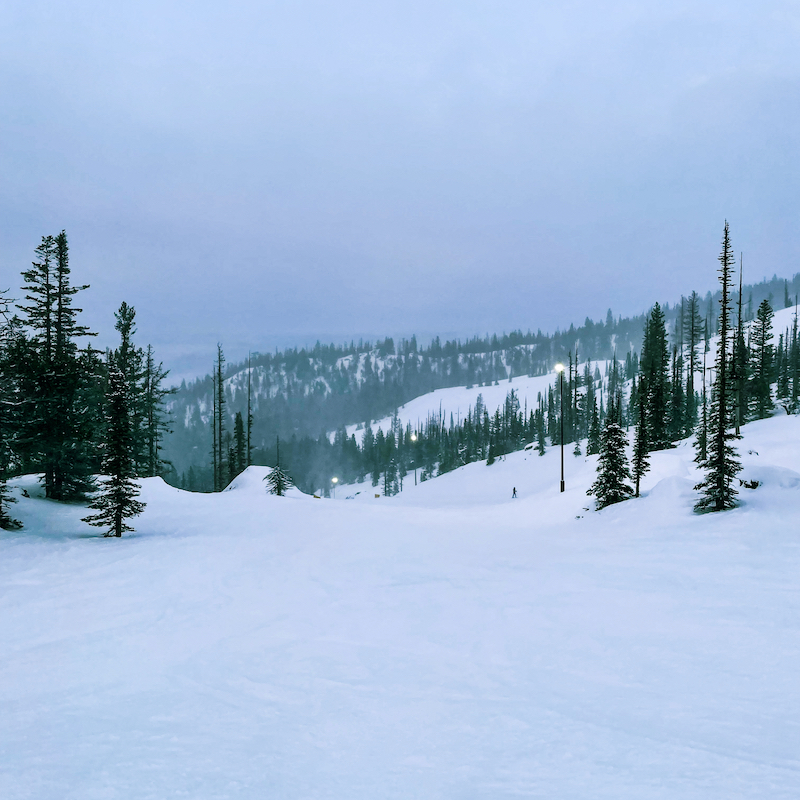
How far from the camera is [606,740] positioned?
14.8ft

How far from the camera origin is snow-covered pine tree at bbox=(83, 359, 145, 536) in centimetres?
1611

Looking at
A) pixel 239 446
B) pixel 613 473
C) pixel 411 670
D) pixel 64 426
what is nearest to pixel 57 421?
pixel 64 426

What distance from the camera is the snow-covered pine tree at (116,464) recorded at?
16109 millimetres

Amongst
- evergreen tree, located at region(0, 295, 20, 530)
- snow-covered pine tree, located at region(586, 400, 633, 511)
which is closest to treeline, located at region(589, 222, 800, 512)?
snow-covered pine tree, located at region(586, 400, 633, 511)

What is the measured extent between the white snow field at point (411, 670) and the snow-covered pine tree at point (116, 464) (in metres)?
2.43

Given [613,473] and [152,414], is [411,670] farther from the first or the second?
[152,414]

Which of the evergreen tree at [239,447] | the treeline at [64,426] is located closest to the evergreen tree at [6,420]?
the treeline at [64,426]

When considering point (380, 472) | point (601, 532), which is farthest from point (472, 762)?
point (380, 472)

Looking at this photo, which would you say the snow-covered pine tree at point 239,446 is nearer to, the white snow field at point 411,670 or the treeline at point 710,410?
the white snow field at point 411,670

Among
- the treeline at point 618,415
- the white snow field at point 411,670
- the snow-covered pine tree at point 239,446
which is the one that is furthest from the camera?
the snow-covered pine tree at point 239,446

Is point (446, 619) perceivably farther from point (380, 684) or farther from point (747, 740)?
point (747, 740)

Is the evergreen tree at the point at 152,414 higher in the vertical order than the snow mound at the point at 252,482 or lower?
higher

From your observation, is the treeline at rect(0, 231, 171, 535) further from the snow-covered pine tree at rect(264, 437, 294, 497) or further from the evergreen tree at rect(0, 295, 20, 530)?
the snow-covered pine tree at rect(264, 437, 294, 497)

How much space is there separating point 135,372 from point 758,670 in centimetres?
3983
